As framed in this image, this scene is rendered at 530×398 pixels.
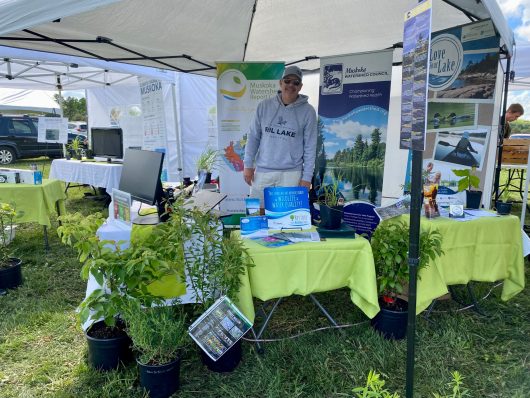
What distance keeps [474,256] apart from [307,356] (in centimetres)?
127

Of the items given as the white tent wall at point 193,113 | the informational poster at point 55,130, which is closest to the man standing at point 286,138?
the white tent wall at point 193,113

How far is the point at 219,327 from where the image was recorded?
1.82m

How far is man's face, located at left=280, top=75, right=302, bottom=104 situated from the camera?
292cm

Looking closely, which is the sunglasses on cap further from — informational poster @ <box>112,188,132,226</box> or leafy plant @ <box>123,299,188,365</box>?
leafy plant @ <box>123,299,188,365</box>

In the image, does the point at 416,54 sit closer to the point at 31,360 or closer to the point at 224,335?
the point at 224,335

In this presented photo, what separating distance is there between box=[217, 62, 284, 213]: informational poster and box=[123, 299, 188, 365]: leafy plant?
2822 millimetres

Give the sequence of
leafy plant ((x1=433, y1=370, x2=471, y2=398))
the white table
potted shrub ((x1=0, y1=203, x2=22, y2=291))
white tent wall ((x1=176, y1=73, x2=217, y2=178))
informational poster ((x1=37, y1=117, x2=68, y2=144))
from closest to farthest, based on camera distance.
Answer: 1. leafy plant ((x1=433, y1=370, x2=471, y2=398))
2. potted shrub ((x1=0, y1=203, x2=22, y2=291))
3. the white table
4. informational poster ((x1=37, y1=117, x2=68, y2=144))
5. white tent wall ((x1=176, y1=73, x2=217, y2=178))

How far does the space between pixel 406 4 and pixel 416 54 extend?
2190 millimetres

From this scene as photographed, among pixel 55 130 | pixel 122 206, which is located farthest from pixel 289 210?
pixel 55 130

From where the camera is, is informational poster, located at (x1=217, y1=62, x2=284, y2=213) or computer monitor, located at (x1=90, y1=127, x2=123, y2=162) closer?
informational poster, located at (x1=217, y1=62, x2=284, y2=213)

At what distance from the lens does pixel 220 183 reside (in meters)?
4.64

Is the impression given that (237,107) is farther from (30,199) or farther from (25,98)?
(25,98)

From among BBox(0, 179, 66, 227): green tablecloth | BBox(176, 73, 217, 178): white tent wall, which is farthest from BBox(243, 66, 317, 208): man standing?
BBox(176, 73, 217, 178): white tent wall

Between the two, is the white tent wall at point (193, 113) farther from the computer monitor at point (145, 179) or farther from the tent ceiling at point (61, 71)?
the computer monitor at point (145, 179)
